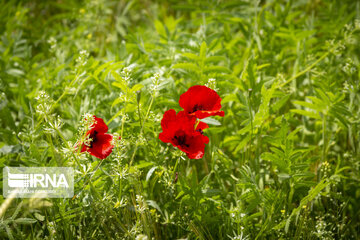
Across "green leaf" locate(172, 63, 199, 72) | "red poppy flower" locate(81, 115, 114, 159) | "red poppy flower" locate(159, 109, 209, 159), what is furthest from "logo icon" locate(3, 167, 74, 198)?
"green leaf" locate(172, 63, 199, 72)

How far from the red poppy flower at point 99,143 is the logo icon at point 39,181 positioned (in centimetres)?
10

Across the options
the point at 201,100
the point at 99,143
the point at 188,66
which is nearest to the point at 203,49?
the point at 188,66

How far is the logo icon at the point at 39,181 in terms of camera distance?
119 cm

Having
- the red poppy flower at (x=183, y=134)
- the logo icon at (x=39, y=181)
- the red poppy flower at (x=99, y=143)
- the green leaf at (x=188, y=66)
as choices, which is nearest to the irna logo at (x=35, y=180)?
the logo icon at (x=39, y=181)

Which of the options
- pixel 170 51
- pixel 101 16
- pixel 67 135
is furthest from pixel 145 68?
pixel 101 16

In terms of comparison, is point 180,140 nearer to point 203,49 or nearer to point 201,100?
point 201,100

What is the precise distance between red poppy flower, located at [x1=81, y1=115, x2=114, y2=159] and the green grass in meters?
0.04

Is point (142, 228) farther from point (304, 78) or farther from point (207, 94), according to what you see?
point (304, 78)

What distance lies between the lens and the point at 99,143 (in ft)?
3.99

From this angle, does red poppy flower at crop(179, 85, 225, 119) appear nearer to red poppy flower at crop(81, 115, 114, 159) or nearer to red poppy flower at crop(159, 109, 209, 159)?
red poppy flower at crop(159, 109, 209, 159)

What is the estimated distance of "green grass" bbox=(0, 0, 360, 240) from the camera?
121 cm

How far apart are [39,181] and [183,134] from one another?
54 cm

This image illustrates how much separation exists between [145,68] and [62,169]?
71cm

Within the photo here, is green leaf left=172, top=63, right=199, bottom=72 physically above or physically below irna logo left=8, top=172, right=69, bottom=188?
above
